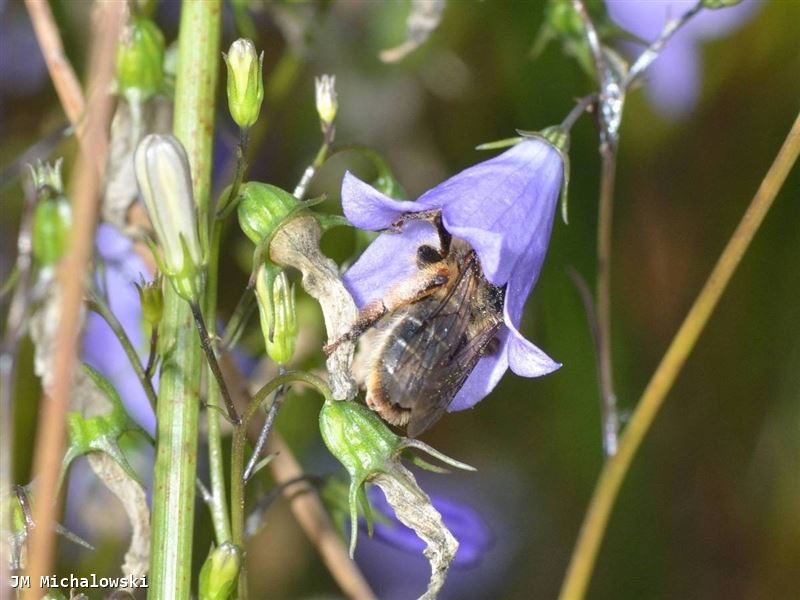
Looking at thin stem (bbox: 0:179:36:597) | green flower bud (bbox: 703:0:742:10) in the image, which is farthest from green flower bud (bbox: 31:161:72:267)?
green flower bud (bbox: 703:0:742:10)

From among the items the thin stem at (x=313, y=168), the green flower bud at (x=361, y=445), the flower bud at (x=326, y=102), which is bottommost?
the green flower bud at (x=361, y=445)

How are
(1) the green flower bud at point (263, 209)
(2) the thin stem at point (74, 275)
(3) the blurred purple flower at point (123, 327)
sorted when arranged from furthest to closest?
(3) the blurred purple flower at point (123, 327), (1) the green flower bud at point (263, 209), (2) the thin stem at point (74, 275)

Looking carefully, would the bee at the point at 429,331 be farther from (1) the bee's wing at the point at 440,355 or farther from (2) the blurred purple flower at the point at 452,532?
(2) the blurred purple flower at the point at 452,532

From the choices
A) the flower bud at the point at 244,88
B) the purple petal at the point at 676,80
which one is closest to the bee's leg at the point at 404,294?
the flower bud at the point at 244,88

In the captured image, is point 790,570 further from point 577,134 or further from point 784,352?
point 577,134

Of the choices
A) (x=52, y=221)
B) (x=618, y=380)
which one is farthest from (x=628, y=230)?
(x=52, y=221)

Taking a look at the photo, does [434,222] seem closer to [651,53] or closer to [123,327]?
[651,53]
